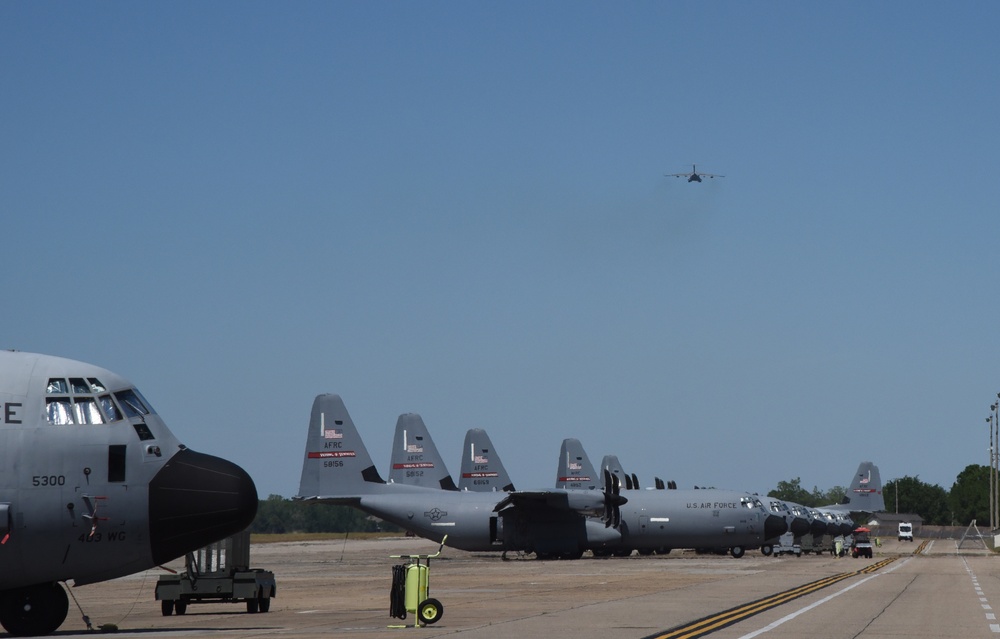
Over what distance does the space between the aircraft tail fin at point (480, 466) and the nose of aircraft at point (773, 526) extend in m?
22.1

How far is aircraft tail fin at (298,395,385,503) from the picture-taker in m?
70.6

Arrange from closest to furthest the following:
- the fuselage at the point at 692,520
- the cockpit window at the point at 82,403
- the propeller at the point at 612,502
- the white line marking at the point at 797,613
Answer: the cockpit window at the point at 82,403 → the white line marking at the point at 797,613 → the propeller at the point at 612,502 → the fuselage at the point at 692,520

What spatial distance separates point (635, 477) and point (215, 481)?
269 feet

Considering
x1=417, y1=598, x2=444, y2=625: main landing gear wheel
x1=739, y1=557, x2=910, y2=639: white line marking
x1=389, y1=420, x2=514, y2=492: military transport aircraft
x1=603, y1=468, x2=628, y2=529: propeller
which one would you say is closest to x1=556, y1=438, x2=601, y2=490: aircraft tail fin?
x1=389, y1=420, x2=514, y2=492: military transport aircraft

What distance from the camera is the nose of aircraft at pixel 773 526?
241 feet

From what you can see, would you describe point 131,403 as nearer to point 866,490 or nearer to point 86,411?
point 86,411

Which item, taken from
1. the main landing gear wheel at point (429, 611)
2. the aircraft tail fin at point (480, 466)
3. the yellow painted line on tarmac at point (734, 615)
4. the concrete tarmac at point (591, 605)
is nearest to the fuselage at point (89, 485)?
the concrete tarmac at point (591, 605)

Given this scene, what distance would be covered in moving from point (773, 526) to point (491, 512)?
54.2 feet

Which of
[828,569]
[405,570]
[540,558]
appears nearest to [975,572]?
[828,569]

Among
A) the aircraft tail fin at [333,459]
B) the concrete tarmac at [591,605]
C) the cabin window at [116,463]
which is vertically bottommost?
the concrete tarmac at [591,605]

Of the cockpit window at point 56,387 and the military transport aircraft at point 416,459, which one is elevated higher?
the military transport aircraft at point 416,459

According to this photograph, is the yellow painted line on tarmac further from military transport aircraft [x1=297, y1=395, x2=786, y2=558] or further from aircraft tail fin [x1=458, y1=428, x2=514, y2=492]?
aircraft tail fin [x1=458, y1=428, x2=514, y2=492]

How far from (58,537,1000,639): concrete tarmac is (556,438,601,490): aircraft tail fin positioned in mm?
43390

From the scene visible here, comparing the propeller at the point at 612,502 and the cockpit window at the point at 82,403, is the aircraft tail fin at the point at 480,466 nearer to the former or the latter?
the propeller at the point at 612,502
